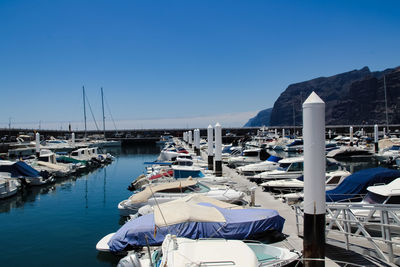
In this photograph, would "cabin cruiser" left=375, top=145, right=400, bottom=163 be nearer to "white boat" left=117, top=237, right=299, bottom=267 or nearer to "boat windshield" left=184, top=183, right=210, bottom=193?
"boat windshield" left=184, top=183, right=210, bottom=193

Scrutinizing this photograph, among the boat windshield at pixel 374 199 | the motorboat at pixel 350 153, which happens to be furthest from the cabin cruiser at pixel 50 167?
the motorboat at pixel 350 153

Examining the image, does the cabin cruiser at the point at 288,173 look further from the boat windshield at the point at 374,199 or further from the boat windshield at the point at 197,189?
the boat windshield at the point at 374,199

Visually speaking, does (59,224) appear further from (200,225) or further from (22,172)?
(22,172)

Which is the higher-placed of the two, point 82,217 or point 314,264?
point 314,264

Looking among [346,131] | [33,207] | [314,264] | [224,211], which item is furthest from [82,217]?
[346,131]

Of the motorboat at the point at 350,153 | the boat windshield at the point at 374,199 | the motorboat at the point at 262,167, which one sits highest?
the boat windshield at the point at 374,199

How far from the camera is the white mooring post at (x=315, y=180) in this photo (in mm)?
8680

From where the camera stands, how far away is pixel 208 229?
11461mm

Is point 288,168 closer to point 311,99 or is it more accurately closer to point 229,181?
point 229,181

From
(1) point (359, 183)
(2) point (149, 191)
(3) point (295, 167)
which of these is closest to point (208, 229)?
(2) point (149, 191)

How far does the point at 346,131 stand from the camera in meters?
151

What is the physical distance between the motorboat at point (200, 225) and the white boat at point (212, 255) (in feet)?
3.66

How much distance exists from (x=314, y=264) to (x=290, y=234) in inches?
165

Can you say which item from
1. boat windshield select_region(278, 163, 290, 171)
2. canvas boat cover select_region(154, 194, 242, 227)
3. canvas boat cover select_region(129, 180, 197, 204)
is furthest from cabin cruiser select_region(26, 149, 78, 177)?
canvas boat cover select_region(154, 194, 242, 227)
